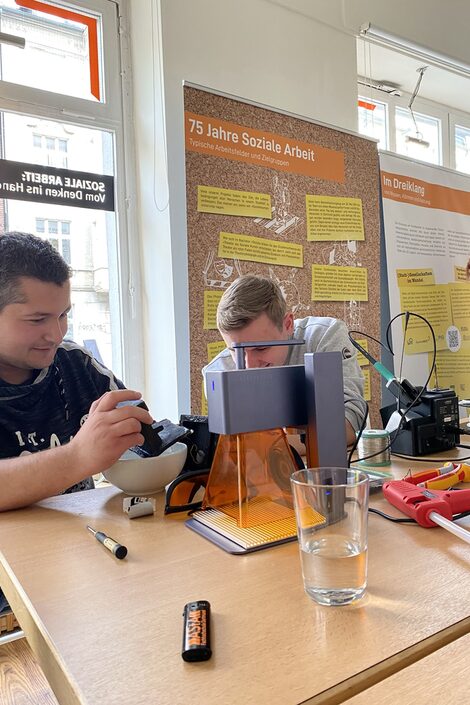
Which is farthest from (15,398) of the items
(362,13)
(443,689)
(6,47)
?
(362,13)

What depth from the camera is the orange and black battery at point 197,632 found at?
0.44m

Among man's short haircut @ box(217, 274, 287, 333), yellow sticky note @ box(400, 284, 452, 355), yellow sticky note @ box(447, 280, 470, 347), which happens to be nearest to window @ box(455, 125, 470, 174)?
yellow sticky note @ box(447, 280, 470, 347)

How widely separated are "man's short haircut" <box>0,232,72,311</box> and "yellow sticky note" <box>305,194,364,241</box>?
147 centimetres

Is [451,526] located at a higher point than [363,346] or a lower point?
lower

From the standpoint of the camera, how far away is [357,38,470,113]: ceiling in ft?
9.65

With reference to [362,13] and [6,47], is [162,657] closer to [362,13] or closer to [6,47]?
[6,47]

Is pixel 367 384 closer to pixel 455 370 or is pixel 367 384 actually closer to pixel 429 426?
pixel 455 370

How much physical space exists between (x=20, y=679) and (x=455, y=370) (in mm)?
2570

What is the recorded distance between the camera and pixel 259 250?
2.26 m

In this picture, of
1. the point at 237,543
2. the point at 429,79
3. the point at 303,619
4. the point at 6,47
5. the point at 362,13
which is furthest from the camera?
the point at 429,79

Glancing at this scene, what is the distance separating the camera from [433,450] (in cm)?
118

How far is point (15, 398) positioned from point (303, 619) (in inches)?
35.1

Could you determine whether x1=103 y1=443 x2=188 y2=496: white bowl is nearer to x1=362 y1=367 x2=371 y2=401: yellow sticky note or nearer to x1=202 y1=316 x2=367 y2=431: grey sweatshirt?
x1=202 y1=316 x2=367 y2=431: grey sweatshirt

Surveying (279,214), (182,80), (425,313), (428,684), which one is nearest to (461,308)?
(425,313)
